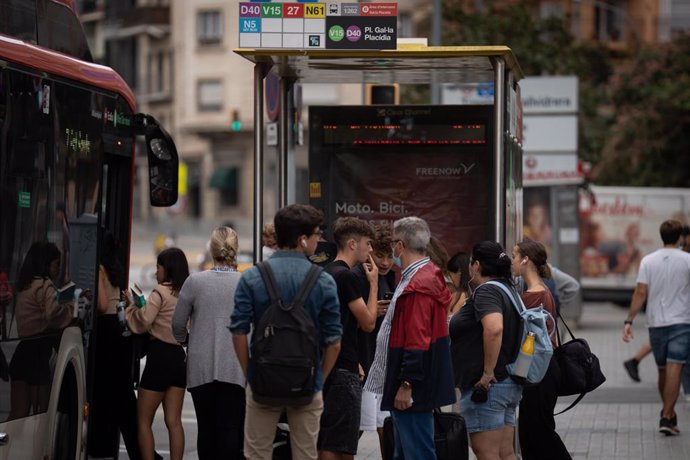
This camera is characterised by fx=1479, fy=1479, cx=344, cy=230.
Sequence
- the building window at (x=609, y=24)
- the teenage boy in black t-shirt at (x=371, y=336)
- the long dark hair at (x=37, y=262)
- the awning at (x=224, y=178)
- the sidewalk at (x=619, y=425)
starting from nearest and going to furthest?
the long dark hair at (x=37, y=262) → the teenage boy in black t-shirt at (x=371, y=336) → the sidewalk at (x=619, y=425) → the building window at (x=609, y=24) → the awning at (x=224, y=178)

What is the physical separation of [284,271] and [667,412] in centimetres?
632

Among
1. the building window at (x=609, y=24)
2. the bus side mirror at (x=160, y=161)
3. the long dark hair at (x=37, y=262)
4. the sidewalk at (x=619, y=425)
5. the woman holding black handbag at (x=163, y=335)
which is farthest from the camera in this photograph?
the building window at (x=609, y=24)

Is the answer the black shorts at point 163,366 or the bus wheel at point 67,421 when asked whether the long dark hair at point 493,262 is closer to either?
the black shorts at point 163,366

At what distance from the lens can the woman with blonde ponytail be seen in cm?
859

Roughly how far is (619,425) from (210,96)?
5908cm

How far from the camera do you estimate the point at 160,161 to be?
10.4 metres

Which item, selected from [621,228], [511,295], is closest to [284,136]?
[511,295]

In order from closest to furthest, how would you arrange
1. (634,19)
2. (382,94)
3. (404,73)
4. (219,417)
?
(219,417) < (404,73) < (382,94) < (634,19)

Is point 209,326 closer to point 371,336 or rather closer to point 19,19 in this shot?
point 371,336

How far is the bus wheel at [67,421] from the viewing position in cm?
845

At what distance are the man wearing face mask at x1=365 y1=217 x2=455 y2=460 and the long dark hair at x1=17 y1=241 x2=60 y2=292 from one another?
6.16ft

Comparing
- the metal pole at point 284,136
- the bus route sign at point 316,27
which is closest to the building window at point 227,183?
the metal pole at point 284,136

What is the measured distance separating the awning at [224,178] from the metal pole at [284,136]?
60.7 metres

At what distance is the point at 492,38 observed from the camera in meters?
34.9
